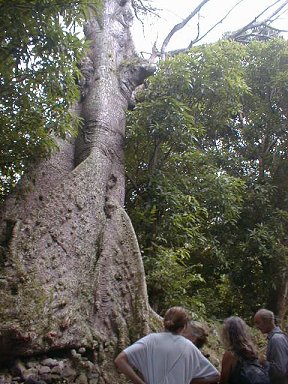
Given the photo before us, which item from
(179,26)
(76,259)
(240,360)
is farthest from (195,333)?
(179,26)

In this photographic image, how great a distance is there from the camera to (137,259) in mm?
6137

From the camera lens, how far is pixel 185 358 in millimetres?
3320

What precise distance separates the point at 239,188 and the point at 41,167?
172 inches

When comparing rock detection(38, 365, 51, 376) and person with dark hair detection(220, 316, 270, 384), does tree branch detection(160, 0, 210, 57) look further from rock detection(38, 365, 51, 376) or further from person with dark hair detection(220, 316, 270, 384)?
person with dark hair detection(220, 316, 270, 384)

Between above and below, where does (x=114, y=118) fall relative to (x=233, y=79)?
below

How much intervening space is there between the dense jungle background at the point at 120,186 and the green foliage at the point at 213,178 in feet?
0.10

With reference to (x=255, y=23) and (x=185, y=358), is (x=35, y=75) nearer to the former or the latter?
(x=185, y=358)

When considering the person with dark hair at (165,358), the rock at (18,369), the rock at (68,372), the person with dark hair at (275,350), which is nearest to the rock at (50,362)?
the rock at (68,372)

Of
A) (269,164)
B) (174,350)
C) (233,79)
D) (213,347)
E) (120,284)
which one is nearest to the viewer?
(174,350)

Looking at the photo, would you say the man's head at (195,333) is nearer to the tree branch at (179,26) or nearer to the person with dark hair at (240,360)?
the person with dark hair at (240,360)

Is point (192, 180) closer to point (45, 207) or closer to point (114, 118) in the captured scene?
point (114, 118)

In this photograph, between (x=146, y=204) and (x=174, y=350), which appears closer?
(x=174, y=350)

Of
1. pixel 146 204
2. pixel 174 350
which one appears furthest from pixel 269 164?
pixel 174 350

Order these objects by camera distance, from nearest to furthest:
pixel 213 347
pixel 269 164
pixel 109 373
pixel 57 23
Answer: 1. pixel 57 23
2. pixel 109 373
3. pixel 213 347
4. pixel 269 164
